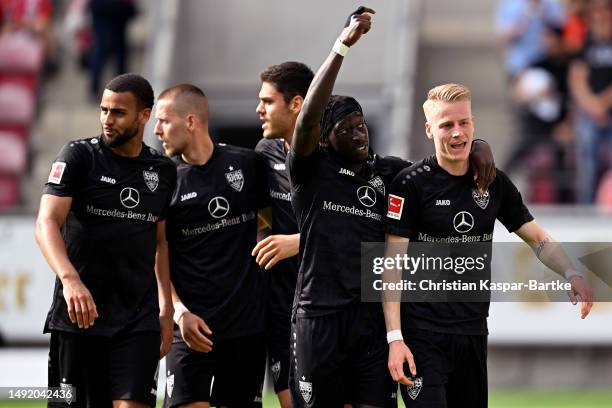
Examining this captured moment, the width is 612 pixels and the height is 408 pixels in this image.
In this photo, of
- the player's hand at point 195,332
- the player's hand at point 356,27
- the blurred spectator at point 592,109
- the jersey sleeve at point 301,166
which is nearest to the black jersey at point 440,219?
the jersey sleeve at point 301,166

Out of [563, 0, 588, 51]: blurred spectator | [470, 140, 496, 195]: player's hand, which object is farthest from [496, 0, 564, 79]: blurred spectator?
[470, 140, 496, 195]: player's hand

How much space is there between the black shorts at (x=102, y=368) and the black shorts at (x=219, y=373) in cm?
55

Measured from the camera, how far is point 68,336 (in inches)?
276

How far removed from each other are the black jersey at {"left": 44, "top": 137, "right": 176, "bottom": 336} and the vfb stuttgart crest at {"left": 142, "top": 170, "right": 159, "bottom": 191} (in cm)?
3

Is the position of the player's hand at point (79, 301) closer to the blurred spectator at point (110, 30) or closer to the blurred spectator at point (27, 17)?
the blurred spectator at point (110, 30)

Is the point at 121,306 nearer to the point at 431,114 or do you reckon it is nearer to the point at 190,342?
the point at 190,342

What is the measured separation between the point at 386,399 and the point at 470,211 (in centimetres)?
107

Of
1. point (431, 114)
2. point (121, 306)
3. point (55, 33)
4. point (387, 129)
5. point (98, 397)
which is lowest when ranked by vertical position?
point (98, 397)

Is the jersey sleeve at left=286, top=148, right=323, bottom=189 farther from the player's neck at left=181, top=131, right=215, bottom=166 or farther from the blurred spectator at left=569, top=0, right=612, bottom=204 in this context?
the blurred spectator at left=569, top=0, right=612, bottom=204

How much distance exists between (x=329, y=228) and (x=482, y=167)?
86 cm

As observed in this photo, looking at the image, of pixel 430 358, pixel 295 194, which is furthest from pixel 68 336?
pixel 430 358

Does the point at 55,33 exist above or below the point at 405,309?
above

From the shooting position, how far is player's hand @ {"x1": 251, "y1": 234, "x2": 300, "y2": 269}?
6.91 metres

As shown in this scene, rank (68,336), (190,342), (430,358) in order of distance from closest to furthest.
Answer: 1. (430,358)
2. (68,336)
3. (190,342)
